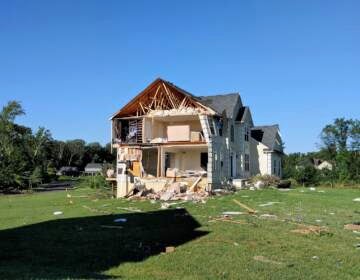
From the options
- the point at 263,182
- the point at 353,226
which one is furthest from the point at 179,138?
the point at 353,226

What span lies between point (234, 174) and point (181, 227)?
23.4 metres

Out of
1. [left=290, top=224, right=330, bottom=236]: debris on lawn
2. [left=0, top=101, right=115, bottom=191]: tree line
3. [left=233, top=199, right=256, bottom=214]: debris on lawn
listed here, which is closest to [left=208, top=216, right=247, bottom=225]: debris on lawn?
[left=290, top=224, right=330, bottom=236]: debris on lawn

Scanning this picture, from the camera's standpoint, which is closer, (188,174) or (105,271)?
(105,271)

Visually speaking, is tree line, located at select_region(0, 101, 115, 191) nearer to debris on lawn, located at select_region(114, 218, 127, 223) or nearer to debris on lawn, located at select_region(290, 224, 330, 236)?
debris on lawn, located at select_region(114, 218, 127, 223)

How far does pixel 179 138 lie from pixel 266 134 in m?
13.4

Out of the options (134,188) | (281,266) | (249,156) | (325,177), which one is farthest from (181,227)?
(325,177)

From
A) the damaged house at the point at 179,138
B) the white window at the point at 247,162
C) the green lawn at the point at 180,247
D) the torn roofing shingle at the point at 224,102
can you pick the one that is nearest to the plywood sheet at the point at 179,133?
the damaged house at the point at 179,138

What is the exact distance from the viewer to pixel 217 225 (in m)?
15.4

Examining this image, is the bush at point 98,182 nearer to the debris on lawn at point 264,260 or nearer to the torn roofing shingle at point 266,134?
the torn roofing shingle at point 266,134

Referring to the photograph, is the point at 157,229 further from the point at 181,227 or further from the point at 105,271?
the point at 105,271

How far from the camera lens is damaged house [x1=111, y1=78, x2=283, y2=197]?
1313 inches

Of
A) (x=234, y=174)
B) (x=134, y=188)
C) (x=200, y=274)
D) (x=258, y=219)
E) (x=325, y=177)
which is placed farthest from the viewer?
(x=325, y=177)

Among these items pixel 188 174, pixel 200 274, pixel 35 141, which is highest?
pixel 35 141

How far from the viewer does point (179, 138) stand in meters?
34.5
